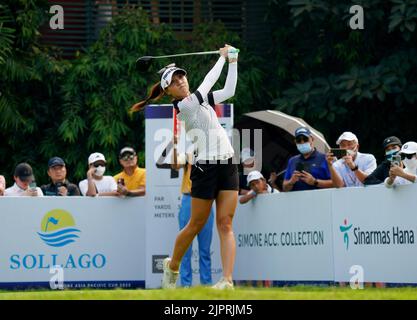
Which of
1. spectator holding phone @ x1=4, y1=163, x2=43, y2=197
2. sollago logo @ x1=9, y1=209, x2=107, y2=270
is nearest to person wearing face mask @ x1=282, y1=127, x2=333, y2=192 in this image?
sollago logo @ x1=9, y1=209, x2=107, y2=270

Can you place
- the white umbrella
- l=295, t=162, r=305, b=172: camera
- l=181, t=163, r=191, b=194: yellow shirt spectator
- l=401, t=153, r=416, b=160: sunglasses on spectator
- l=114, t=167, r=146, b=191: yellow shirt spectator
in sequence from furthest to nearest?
l=114, t=167, r=146, b=191: yellow shirt spectator < the white umbrella < l=181, t=163, r=191, b=194: yellow shirt spectator < l=295, t=162, r=305, b=172: camera < l=401, t=153, r=416, b=160: sunglasses on spectator

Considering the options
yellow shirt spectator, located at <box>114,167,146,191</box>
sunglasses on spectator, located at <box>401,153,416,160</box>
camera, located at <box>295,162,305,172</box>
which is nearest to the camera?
sunglasses on spectator, located at <box>401,153,416,160</box>

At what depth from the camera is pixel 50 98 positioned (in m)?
24.5

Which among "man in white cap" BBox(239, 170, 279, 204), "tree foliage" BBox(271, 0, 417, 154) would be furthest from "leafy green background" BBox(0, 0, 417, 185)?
"man in white cap" BBox(239, 170, 279, 204)

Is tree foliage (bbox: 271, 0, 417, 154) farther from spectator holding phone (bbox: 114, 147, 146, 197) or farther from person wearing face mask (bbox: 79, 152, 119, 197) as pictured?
person wearing face mask (bbox: 79, 152, 119, 197)

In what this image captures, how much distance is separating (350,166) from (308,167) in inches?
38.7

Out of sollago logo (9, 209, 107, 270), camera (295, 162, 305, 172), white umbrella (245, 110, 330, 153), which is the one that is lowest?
sollago logo (9, 209, 107, 270)

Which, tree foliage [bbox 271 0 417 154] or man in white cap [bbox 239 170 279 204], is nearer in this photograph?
man in white cap [bbox 239 170 279 204]

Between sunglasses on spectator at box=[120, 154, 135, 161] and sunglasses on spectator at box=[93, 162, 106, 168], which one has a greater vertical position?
sunglasses on spectator at box=[120, 154, 135, 161]

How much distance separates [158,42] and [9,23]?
265cm

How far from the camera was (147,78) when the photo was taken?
23891 mm

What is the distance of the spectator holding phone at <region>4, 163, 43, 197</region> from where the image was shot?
18891mm

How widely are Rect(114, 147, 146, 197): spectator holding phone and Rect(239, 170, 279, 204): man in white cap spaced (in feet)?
5.68
